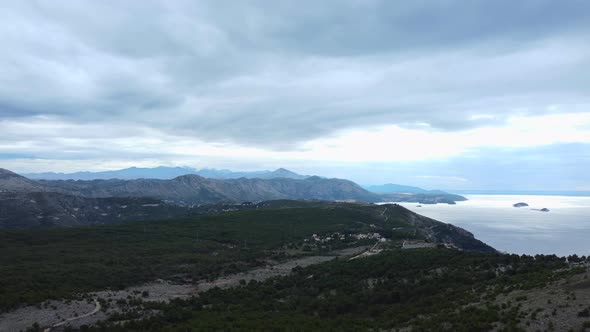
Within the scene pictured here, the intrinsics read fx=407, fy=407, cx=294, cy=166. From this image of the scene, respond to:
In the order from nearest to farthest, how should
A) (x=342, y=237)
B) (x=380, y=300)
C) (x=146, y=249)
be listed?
(x=380, y=300), (x=146, y=249), (x=342, y=237)

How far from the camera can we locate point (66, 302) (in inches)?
1822

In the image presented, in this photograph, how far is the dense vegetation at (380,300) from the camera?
102ft

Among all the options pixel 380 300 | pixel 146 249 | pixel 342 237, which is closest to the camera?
pixel 380 300

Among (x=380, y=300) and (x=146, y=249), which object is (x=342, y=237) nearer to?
(x=146, y=249)

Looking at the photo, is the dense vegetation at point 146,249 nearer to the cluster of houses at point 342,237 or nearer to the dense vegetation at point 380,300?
the cluster of houses at point 342,237

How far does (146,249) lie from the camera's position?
323ft

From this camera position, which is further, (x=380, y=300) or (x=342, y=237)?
(x=342, y=237)

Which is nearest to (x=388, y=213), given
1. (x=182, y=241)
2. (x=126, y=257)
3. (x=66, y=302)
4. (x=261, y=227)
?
(x=261, y=227)

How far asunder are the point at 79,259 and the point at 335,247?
59.4m

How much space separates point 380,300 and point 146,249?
71.4m

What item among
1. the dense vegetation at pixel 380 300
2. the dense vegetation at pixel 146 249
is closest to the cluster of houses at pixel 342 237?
the dense vegetation at pixel 146 249

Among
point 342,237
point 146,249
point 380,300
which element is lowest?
point 146,249

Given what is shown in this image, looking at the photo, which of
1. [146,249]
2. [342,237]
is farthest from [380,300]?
[342,237]

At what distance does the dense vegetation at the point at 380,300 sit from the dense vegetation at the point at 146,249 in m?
19.7
